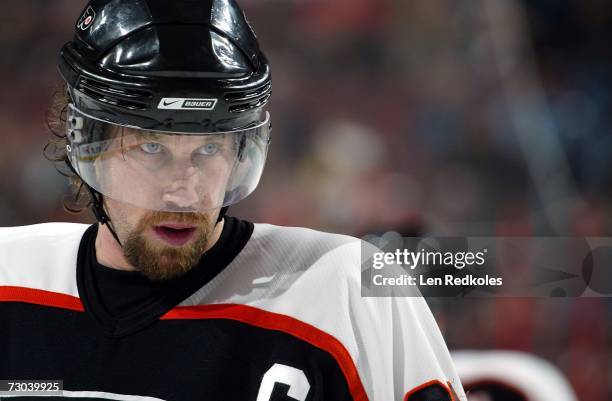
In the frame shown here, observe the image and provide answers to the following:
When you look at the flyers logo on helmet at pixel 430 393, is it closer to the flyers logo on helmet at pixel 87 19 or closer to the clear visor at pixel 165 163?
the clear visor at pixel 165 163

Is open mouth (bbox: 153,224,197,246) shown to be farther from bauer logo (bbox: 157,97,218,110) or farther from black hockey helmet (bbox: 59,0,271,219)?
bauer logo (bbox: 157,97,218,110)

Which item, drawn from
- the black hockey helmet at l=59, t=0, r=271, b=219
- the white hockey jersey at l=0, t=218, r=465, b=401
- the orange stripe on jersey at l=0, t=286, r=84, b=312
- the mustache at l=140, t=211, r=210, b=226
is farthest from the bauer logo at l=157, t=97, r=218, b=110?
the orange stripe on jersey at l=0, t=286, r=84, b=312

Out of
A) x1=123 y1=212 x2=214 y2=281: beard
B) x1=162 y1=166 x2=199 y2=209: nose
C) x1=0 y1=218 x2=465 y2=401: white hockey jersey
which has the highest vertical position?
x1=162 y1=166 x2=199 y2=209: nose

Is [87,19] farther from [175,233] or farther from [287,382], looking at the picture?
[287,382]

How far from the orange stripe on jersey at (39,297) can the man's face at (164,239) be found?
15 cm

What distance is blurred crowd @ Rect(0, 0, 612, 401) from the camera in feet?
12.3

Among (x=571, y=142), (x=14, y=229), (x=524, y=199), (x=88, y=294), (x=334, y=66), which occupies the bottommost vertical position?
(x=88, y=294)

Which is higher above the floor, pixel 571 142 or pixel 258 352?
pixel 571 142

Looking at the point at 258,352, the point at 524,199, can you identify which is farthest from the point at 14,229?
the point at 524,199

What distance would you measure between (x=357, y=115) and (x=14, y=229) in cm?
242

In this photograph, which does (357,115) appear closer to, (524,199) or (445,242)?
(524,199)

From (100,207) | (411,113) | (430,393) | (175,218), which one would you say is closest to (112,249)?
(100,207)

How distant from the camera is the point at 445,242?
1.82m

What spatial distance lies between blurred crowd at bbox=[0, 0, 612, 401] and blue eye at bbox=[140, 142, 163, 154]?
200 centimetres
